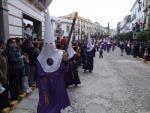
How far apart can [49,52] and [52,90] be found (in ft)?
2.35

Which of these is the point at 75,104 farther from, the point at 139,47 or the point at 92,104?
the point at 139,47

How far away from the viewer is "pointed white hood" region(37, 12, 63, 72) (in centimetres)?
537

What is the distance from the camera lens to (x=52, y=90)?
5566 millimetres

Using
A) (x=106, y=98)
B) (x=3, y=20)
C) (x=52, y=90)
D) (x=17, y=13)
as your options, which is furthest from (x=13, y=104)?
(x=17, y=13)

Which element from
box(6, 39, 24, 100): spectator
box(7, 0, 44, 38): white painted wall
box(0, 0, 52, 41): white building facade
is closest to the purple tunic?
box(6, 39, 24, 100): spectator

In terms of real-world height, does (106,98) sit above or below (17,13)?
below

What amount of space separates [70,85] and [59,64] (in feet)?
17.2

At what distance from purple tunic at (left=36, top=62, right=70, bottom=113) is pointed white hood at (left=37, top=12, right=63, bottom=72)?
9 cm

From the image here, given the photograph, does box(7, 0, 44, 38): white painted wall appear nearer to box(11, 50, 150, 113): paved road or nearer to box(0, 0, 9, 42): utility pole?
box(0, 0, 9, 42): utility pole

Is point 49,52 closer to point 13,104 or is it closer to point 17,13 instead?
point 13,104

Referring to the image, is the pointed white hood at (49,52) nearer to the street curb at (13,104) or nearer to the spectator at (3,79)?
the spectator at (3,79)

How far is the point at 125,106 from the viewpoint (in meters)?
7.64

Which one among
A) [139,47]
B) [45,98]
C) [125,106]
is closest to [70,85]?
[125,106]

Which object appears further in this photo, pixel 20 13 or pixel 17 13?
pixel 20 13
